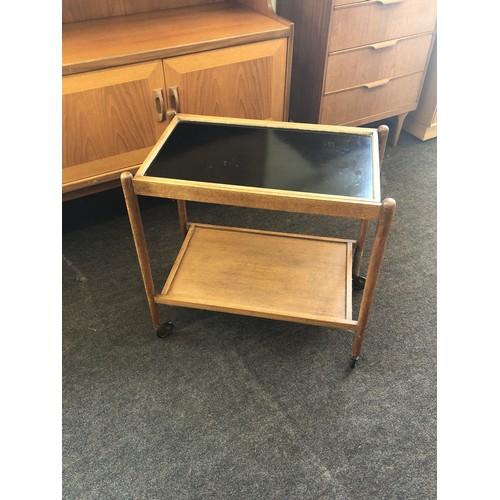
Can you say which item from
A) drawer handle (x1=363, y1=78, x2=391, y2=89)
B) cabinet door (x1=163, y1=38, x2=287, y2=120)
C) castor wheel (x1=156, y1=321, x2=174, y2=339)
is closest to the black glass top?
cabinet door (x1=163, y1=38, x2=287, y2=120)

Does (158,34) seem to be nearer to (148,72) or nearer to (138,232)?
(148,72)

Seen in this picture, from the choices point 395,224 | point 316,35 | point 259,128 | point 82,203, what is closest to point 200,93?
point 259,128

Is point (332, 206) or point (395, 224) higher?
point (332, 206)

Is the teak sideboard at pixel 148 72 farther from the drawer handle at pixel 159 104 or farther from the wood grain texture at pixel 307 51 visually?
the wood grain texture at pixel 307 51

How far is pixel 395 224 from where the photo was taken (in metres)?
1.65

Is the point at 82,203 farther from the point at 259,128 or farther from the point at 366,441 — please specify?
the point at 366,441

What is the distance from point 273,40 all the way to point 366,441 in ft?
4.10

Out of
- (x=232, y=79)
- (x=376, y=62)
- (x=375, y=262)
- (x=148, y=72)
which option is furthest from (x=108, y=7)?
(x=375, y=262)

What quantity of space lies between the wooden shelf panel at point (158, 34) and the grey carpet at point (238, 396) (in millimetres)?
624

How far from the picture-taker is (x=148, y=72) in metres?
1.31

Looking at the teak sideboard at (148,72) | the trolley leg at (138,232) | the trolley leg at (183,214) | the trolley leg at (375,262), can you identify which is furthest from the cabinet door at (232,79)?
the trolley leg at (375,262)

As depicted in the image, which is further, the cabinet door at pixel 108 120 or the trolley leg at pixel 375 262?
the cabinet door at pixel 108 120

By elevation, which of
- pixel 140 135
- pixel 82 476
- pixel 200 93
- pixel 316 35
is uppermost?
pixel 316 35

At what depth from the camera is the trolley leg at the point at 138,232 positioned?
946 mm
